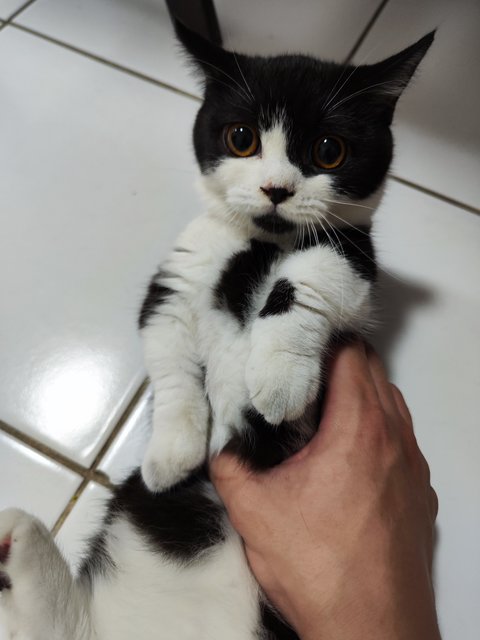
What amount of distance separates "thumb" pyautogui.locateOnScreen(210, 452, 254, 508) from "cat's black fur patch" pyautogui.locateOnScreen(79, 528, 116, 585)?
206 mm

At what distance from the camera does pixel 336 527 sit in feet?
2.26

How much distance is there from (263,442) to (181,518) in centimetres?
18

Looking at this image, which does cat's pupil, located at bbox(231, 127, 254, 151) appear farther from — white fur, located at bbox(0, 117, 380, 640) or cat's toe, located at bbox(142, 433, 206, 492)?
cat's toe, located at bbox(142, 433, 206, 492)

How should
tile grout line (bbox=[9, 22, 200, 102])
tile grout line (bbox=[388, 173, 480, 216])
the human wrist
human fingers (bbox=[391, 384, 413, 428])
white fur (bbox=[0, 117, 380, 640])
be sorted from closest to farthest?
the human wrist → white fur (bbox=[0, 117, 380, 640]) → human fingers (bbox=[391, 384, 413, 428]) → tile grout line (bbox=[388, 173, 480, 216]) → tile grout line (bbox=[9, 22, 200, 102])

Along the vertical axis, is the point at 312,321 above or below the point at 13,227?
above

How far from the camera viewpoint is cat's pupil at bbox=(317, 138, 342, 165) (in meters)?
0.77

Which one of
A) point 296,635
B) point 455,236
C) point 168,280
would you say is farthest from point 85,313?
point 455,236

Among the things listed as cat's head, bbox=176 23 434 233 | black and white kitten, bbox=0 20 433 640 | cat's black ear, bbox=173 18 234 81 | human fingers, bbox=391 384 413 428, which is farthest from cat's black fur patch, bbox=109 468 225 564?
cat's black ear, bbox=173 18 234 81

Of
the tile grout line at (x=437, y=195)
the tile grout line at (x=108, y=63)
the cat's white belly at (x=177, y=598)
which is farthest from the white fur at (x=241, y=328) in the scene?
the tile grout line at (x=108, y=63)

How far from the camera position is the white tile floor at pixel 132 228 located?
94 cm

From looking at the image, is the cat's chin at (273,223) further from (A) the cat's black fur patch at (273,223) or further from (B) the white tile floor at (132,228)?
(B) the white tile floor at (132,228)

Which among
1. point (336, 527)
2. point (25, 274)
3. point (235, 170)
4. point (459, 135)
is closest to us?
point (336, 527)

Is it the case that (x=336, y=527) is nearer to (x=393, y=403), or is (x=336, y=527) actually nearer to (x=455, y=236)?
(x=393, y=403)

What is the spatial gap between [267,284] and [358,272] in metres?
0.14
